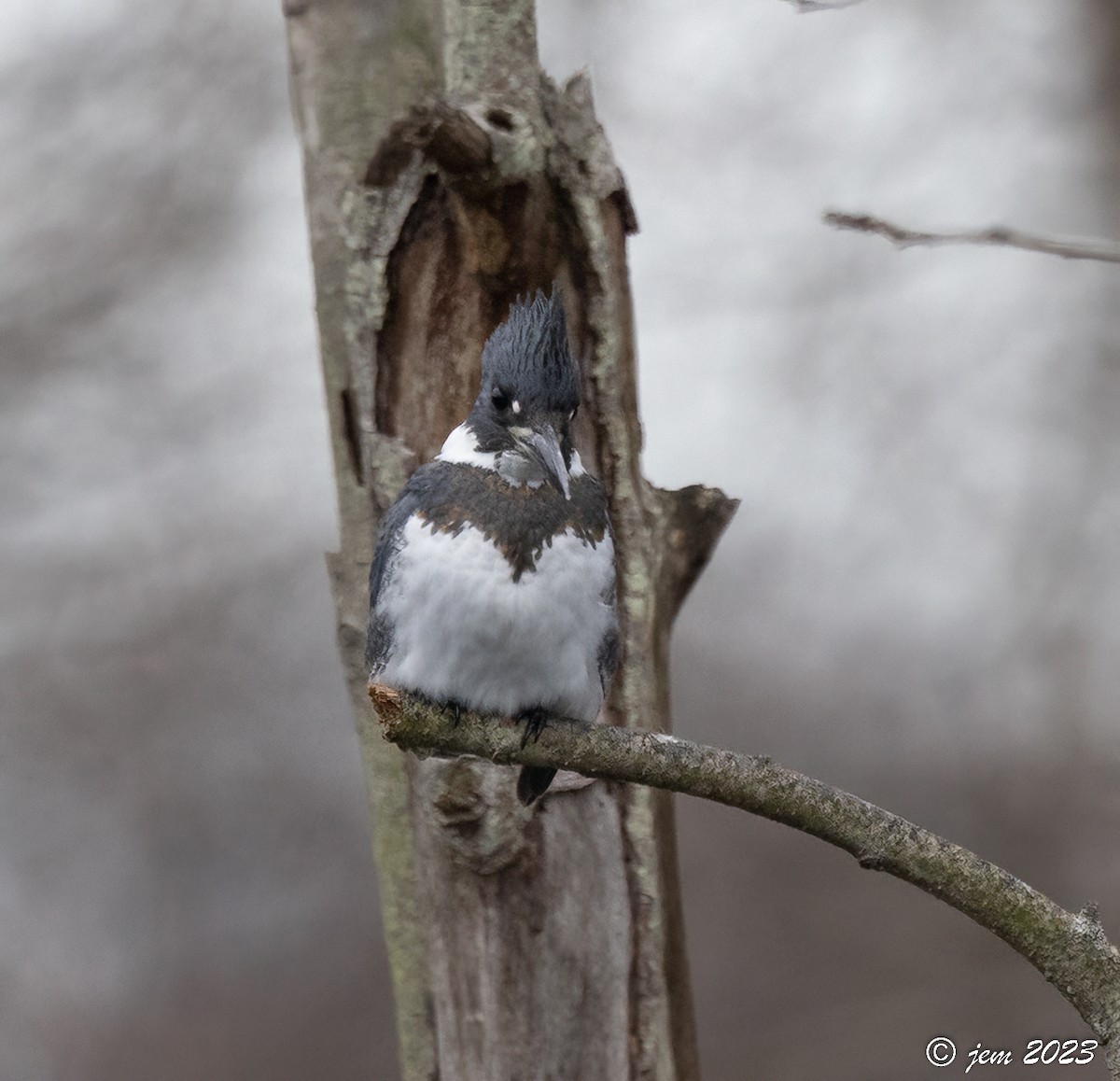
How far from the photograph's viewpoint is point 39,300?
2.97m

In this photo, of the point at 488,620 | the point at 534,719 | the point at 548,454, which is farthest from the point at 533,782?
the point at 548,454

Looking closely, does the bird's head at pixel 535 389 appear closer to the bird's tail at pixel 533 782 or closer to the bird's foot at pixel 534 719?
the bird's foot at pixel 534 719

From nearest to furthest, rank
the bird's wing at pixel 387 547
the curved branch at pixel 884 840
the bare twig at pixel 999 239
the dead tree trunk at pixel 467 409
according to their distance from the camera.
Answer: the bare twig at pixel 999 239 → the curved branch at pixel 884 840 → the bird's wing at pixel 387 547 → the dead tree trunk at pixel 467 409

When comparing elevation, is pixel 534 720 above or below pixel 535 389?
below

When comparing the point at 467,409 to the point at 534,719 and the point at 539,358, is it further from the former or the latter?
the point at 534,719

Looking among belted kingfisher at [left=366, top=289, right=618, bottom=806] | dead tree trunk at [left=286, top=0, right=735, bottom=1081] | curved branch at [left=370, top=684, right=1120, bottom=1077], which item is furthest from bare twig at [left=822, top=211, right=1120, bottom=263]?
dead tree trunk at [left=286, top=0, right=735, bottom=1081]

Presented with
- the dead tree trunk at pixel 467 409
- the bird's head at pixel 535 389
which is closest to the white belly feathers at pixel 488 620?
the bird's head at pixel 535 389

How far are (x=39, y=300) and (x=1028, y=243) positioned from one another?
2.51 metres

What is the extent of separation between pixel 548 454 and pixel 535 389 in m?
0.09

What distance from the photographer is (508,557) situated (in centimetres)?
172

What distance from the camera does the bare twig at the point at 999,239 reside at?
2.92ft

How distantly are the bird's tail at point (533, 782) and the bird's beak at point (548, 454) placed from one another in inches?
15.6

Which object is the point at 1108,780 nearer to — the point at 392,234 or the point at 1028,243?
the point at 392,234

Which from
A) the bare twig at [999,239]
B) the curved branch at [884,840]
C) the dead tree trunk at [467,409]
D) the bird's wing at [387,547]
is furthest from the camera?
the dead tree trunk at [467,409]
